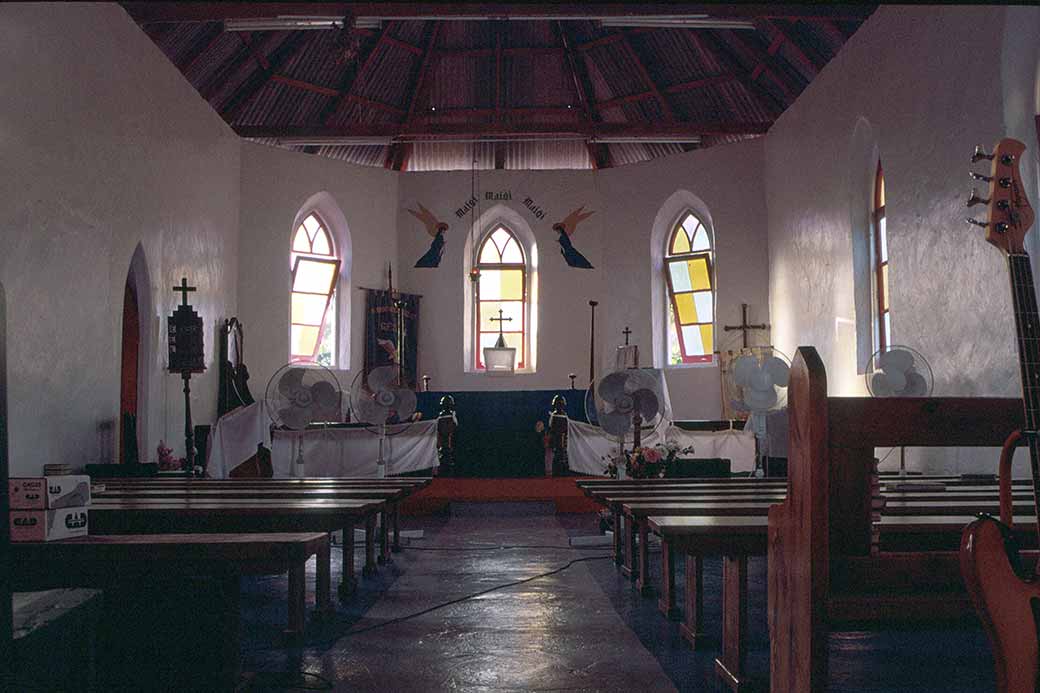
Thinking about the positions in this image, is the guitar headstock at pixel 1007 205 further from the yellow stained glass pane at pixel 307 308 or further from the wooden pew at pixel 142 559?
the yellow stained glass pane at pixel 307 308

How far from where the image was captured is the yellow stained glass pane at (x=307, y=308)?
14.4m

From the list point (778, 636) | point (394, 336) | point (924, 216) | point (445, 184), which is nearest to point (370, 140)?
point (445, 184)

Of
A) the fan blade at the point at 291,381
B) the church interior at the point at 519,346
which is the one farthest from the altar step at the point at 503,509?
the fan blade at the point at 291,381

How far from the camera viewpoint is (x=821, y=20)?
412 inches

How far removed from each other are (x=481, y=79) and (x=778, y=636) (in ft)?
43.8

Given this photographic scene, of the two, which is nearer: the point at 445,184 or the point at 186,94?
the point at 186,94

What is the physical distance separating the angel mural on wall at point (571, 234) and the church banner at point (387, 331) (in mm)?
2543

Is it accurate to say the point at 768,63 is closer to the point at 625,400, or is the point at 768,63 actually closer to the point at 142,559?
the point at 625,400

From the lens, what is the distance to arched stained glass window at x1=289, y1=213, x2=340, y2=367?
47.2 ft

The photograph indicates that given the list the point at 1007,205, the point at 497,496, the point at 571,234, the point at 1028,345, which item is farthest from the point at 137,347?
the point at 1028,345

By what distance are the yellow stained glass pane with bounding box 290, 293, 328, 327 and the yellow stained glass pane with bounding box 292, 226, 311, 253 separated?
675 millimetres

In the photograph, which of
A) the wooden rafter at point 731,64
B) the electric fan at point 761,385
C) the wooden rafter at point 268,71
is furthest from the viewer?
the wooden rafter at point 268,71

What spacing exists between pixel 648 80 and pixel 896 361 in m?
7.75

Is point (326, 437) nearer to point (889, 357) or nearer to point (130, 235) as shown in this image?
point (130, 235)
